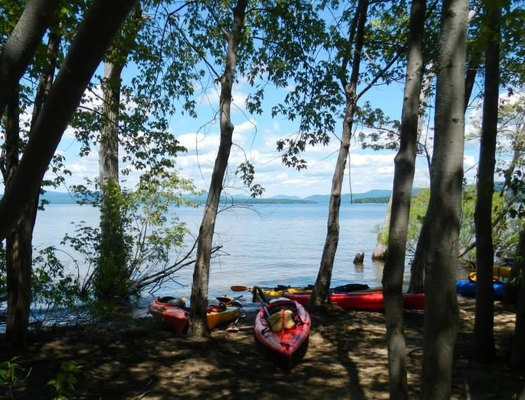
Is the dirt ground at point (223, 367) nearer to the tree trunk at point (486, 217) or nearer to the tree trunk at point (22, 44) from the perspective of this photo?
the tree trunk at point (486, 217)

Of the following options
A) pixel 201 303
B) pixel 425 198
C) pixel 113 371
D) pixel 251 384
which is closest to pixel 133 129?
pixel 201 303

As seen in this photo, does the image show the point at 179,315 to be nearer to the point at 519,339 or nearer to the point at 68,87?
the point at 519,339

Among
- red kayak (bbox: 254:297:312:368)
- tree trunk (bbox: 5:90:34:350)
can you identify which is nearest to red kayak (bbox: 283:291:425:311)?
red kayak (bbox: 254:297:312:368)

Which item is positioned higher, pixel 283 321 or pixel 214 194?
pixel 214 194

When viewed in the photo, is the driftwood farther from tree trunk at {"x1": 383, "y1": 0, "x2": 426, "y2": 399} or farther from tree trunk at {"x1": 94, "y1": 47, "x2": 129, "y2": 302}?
tree trunk at {"x1": 383, "y1": 0, "x2": 426, "y2": 399}

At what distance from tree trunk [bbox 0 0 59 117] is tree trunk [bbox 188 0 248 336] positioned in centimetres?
668

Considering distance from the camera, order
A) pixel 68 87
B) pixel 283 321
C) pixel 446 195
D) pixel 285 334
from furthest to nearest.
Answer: pixel 283 321, pixel 285 334, pixel 446 195, pixel 68 87

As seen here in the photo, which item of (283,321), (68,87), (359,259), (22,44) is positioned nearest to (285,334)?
(283,321)

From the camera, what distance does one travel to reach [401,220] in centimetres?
414

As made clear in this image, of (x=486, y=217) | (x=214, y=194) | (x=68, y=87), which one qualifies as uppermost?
(x=214, y=194)

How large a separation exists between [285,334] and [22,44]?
6.64m

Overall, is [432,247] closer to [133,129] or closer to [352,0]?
[133,129]

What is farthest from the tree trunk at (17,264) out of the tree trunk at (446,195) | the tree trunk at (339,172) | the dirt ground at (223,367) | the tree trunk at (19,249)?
the tree trunk at (339,172)

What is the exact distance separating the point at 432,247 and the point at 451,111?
0.77m
